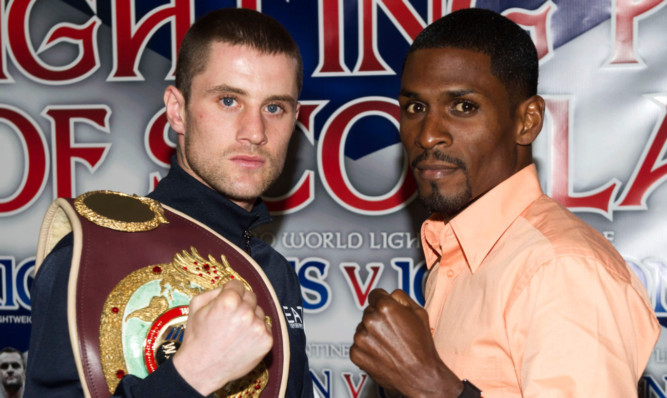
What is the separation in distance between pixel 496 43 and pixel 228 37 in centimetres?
56

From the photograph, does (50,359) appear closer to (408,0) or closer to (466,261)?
(466,261)

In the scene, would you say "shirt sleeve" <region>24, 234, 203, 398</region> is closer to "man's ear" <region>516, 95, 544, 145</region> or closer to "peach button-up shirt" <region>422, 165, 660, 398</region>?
"peach button-up shirt" <region>422, 165, 660, 398</region>

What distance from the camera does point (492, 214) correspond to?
1178 millimetres

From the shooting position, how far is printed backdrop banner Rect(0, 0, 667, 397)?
7.11 feet

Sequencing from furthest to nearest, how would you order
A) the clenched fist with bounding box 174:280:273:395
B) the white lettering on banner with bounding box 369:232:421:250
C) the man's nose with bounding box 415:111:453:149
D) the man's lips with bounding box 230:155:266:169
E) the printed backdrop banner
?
1. the white lettering on banner with bounding box 369:232:421:250
2. the printed backdrop banner
3. the man's lips with bounding box 230:155:266:169
4. the man's nose with bounding box 415:111:453:149
5. the clenched fist with bounding box 174:280:273:395

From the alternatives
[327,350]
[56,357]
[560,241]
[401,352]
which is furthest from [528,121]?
[327,350]

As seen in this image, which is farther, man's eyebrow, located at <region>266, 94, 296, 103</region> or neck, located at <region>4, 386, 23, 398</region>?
neck, located at <region>4, 386, 23, 398</region>

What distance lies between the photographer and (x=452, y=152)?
3.90 ft

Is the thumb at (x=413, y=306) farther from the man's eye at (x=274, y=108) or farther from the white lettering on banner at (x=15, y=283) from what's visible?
the white lettering on banner at (x=15, y=283)

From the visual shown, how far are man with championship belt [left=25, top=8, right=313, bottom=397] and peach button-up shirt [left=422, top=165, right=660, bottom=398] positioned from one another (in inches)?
13.2

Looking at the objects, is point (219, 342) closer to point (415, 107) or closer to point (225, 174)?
point (225, 174)

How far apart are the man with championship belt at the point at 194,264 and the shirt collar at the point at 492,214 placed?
387mm

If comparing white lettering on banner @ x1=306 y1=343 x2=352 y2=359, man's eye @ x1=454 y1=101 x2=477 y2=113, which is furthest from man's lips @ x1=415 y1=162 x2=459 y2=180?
white lettering on banner @ x1=306 y1=343 x2=352 y2=359

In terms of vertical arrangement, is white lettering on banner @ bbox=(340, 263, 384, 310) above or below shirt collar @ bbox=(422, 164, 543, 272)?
below
